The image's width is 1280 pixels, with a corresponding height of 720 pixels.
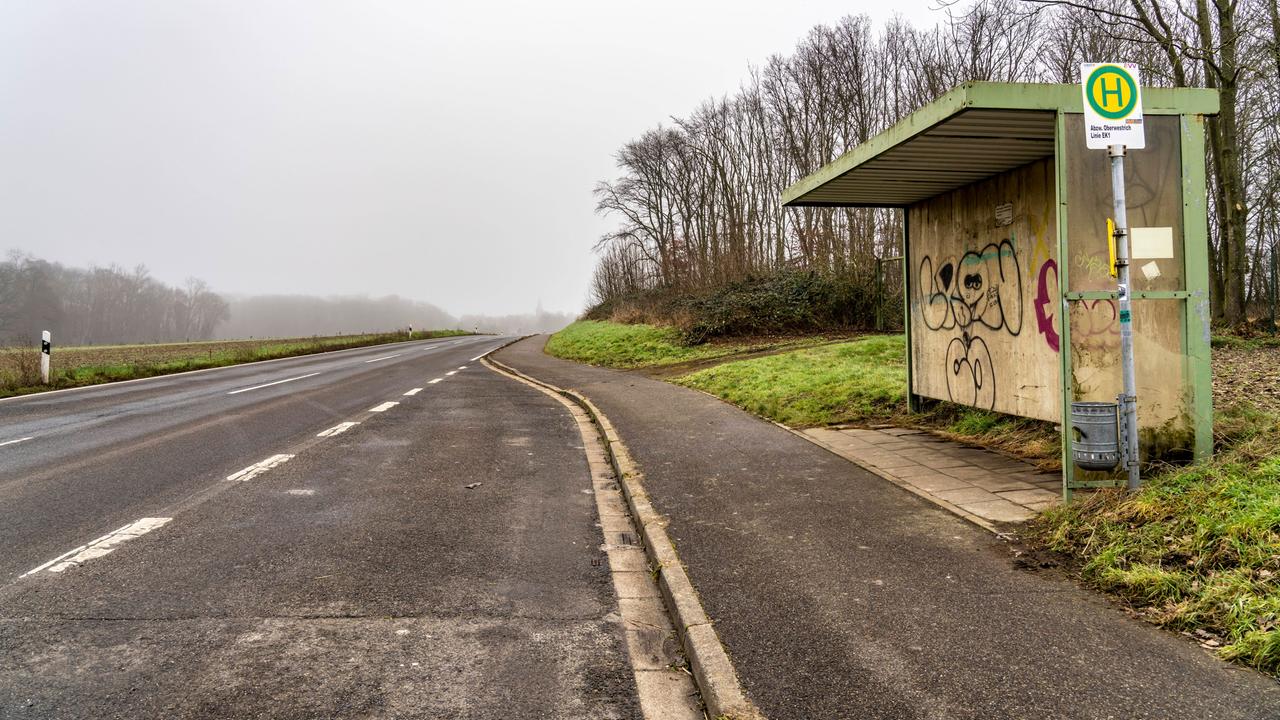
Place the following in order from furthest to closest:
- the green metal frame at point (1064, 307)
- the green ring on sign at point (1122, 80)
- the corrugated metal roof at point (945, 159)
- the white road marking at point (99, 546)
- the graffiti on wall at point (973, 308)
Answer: the graffiti on wall at point (973, 308) < the corrugated metal roof at point (945, 159) < the green metal frame at point (1064, 307) < the green ring on sign at point (1122, 80) < the white road marking at point (99, 546)

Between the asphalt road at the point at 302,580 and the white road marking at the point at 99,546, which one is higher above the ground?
the white road marking at the point at 99,546

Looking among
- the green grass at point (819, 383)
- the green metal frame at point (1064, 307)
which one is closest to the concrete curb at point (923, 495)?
the green metal frame at point (1064, 307)

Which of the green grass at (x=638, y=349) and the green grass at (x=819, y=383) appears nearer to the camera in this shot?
the green grass at (x=819, y=383)

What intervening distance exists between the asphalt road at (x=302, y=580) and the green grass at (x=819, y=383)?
3421 mm

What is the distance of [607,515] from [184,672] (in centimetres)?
327

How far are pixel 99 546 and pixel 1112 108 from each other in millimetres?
7063

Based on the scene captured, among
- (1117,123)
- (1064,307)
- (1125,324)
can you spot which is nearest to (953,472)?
(1064,307)

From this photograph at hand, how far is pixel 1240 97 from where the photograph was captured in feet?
66.2

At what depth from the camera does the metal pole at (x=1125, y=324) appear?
4.91 m

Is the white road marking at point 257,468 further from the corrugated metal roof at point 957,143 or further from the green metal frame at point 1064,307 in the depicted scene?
the green metal frame at point 1064,307

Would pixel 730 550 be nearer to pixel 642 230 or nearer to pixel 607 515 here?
pixel 607 515

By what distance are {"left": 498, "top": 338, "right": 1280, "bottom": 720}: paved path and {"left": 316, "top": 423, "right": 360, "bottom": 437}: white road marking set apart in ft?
17.7

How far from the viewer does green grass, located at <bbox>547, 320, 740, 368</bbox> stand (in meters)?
21.9

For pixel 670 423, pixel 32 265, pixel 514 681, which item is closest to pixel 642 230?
pixel 670 423
